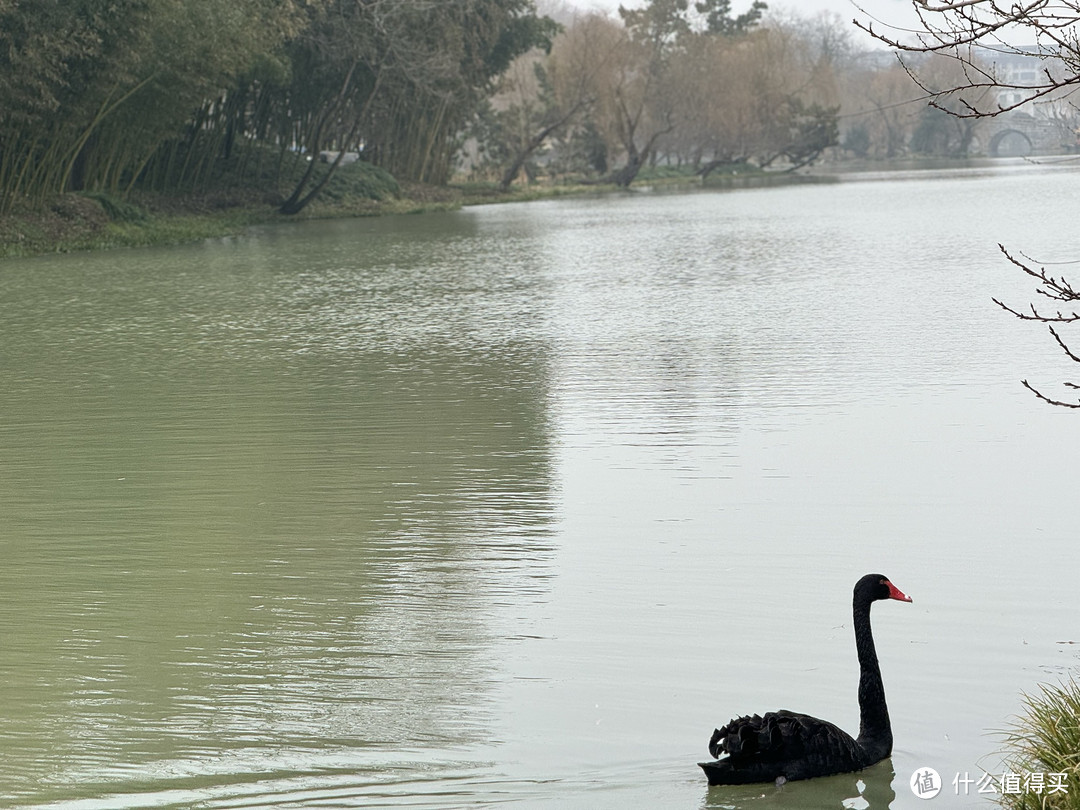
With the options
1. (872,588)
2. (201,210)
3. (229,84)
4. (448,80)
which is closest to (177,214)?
(201,210)

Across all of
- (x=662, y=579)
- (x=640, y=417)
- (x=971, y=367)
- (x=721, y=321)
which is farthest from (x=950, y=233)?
(x=662, y=579)

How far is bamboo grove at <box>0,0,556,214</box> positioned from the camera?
84.1 feet

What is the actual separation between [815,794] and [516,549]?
2.89 m

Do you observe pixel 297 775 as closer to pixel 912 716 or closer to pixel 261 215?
pixel 912 716

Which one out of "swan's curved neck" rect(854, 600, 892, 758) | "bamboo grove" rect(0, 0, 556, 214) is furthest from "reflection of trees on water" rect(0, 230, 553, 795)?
"bamboo grove" rect(0, 0, 556, 214)

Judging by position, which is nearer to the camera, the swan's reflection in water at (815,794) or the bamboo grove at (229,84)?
the swan's reflection in water at (815,794)

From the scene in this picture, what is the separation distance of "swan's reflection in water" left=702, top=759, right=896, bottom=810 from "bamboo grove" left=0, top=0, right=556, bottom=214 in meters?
23.2

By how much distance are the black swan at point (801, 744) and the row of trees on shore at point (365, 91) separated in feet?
5.73

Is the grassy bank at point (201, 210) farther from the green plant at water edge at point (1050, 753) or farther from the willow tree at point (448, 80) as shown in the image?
the green plant at water edge at point (1050, 753)

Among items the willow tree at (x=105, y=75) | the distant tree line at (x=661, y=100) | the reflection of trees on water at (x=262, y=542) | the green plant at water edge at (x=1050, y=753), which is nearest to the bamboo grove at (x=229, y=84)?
the willow tree at (x=105, y=75)

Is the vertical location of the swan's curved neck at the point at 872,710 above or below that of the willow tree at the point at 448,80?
below

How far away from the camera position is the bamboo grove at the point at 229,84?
1009 inches

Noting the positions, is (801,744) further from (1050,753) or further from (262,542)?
(262,542)

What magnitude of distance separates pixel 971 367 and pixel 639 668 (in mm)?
6962
